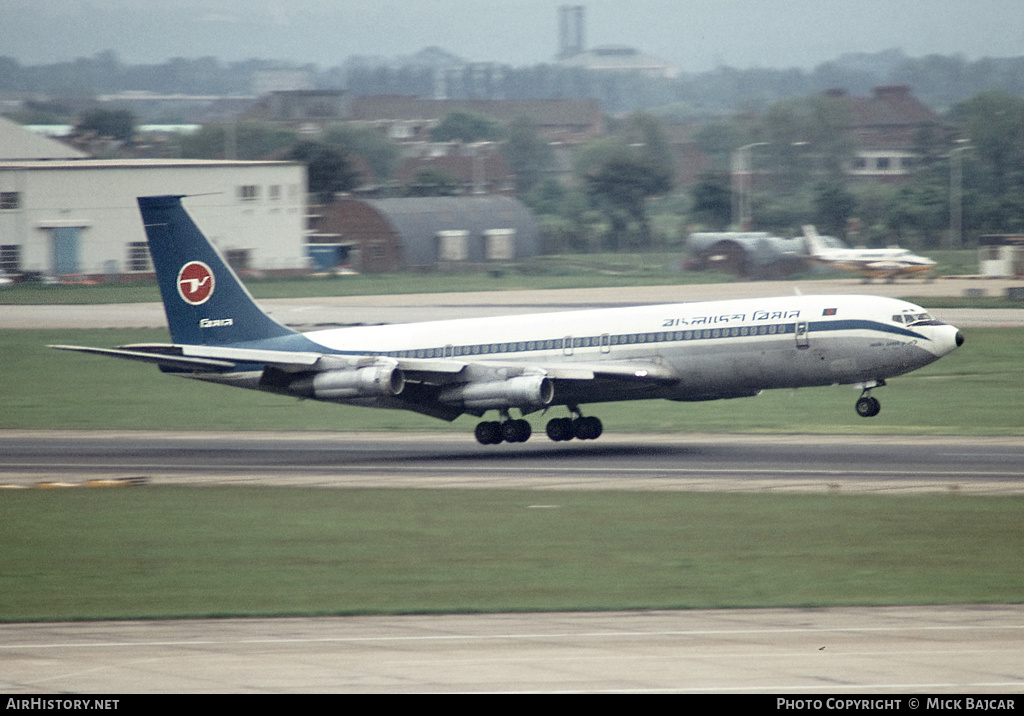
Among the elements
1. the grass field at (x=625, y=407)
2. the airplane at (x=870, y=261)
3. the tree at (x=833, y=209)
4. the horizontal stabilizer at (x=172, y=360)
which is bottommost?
the grass field at (x=625, y=407)

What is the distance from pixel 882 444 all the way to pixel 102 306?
6972 centimetres

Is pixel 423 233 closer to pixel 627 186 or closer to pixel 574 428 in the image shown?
pixel 627 186

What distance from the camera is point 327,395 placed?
48.3 meters

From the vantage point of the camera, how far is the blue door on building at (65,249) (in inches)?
4621

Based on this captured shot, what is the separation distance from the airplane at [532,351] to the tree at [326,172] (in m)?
105

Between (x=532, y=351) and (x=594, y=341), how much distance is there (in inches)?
91.2

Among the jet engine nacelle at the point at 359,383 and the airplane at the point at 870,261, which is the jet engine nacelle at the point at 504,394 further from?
the airplane at the point at 870,261

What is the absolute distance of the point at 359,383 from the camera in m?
47.5

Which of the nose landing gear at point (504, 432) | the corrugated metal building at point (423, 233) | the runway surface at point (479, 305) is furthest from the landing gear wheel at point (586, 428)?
the corrugated metal building at point (423, 233)

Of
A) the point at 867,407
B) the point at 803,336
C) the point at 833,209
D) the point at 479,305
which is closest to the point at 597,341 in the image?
the point at 803,336

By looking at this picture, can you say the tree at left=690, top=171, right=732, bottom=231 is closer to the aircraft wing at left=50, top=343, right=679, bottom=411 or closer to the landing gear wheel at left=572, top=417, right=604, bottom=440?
the landing gear wheel at left=572, top=417, right=604, bottom=440

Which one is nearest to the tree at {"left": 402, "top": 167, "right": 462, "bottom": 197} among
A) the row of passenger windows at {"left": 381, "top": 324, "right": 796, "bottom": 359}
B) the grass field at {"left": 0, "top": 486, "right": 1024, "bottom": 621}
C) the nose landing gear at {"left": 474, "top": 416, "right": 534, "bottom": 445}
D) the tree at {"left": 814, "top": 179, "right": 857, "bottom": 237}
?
the tree at {"left": 814, "top": 179, "right": 857, "bottom": 237}

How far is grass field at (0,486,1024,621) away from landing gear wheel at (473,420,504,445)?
10319mm

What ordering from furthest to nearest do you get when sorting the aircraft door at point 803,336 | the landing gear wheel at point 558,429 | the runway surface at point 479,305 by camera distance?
1. the runway surface at point 479,305
2. the landing gear wheel at point 558,429
3. the aircraft door at point 803,336
